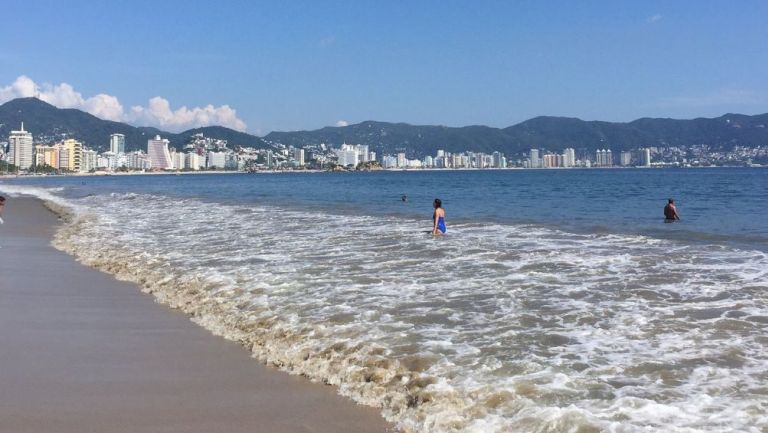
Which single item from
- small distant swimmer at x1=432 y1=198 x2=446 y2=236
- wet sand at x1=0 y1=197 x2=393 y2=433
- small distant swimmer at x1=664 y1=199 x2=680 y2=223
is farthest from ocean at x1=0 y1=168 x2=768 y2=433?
small distant swimmer at x1=664 y1=199 x2=680 y2=223

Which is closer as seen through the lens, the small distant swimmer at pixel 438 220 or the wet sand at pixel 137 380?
the wet sand at pixel 137 380

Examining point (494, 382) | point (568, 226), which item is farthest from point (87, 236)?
point (494, 382)

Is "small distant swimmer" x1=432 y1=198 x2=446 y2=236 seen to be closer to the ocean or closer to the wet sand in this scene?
the ocean

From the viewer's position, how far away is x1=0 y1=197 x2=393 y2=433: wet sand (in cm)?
468

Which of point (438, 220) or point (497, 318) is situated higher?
point (438, 220)


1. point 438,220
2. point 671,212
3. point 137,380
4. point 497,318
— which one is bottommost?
point 137,380

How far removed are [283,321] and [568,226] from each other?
1591cm

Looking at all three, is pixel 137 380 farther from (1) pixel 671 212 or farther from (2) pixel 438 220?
(1) pixel 671 212

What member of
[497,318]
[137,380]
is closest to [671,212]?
[497,318]

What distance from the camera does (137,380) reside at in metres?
5.61

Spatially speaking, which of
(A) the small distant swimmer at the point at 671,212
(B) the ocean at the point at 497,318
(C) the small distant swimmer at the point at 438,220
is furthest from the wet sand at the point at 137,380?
(A) the small distant swimmer at the point at 671,212

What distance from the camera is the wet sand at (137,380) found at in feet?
15.3

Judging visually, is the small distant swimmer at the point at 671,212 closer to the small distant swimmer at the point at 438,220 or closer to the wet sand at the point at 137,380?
the small distant swimmer at the point at 438,220

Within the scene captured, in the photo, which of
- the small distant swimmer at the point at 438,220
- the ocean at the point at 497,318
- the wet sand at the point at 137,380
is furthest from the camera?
the small distant swimmer at the point at 438,220
